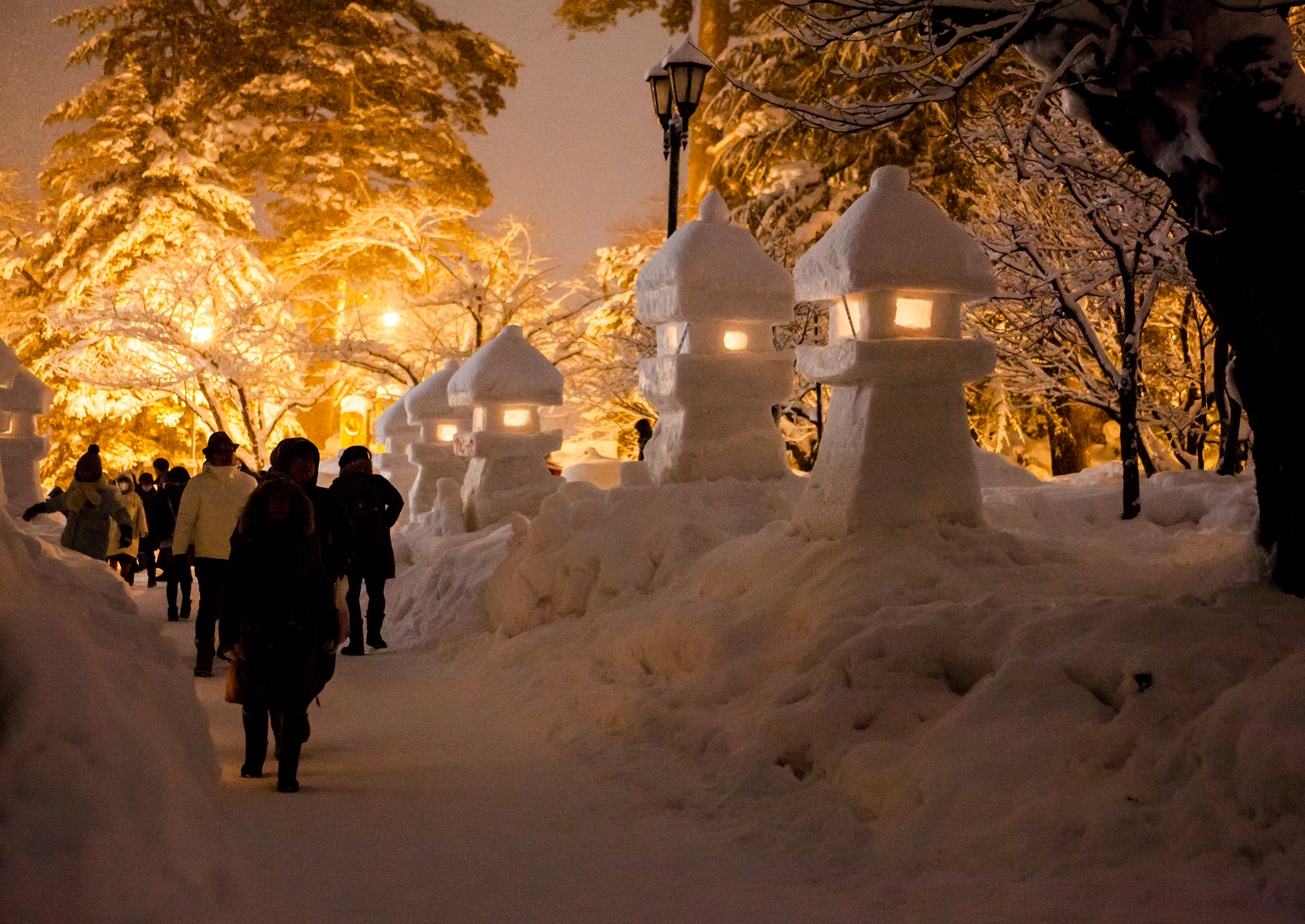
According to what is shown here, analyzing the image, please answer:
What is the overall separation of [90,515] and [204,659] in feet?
8.22

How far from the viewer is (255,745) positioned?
18.3 feet

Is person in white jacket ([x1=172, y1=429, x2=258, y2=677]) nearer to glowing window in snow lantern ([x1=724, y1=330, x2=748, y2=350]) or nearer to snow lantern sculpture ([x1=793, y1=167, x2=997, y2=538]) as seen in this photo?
snow lantern sculpture ([x1=793, y1=167, x2=997, y2=538])

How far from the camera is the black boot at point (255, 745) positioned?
556cm

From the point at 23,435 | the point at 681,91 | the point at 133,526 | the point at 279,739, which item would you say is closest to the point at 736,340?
the point at 681,91

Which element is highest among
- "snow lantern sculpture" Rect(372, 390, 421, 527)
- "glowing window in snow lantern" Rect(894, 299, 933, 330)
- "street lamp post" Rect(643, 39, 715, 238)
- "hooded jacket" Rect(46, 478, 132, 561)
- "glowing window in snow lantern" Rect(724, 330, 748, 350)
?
"street lamp post" Rect(643, 39, 715, 238)

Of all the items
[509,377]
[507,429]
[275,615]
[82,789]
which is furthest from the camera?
[507,429]

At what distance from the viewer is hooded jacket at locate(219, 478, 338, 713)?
541 centimetres

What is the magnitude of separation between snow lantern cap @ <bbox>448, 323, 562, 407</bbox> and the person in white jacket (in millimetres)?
5368

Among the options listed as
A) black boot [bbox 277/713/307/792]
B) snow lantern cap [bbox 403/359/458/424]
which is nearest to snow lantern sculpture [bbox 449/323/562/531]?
snow lantern cap [bbox 403/359/458/424]

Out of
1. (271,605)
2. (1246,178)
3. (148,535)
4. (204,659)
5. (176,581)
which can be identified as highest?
(1246,178)

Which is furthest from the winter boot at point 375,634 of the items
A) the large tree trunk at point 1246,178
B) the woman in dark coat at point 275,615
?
the large tree trunk at point 1246,178

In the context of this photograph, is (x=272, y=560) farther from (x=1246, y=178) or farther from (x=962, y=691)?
(x=1246, y=178)

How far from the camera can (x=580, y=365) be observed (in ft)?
85.9

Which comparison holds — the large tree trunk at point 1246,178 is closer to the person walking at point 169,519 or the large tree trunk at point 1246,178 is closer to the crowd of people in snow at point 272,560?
the crowd of people in snow at point 272,560
